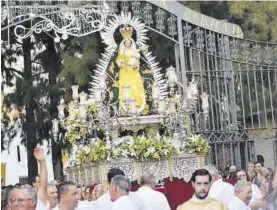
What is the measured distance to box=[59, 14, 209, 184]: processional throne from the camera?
18422 millimetres

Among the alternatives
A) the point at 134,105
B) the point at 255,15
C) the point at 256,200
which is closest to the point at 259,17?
the point at 255,15

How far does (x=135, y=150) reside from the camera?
18000 mm

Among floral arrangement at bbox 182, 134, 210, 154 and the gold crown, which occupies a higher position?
the gold crown

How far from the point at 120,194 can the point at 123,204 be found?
0.52 feet

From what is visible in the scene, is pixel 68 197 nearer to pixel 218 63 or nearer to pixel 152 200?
pixel 152 200

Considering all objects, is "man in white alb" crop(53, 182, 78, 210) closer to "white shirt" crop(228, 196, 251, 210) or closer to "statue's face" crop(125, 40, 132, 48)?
"white shirt" crop(228, 196, 251, 210)

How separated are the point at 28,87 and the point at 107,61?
28.8 feet

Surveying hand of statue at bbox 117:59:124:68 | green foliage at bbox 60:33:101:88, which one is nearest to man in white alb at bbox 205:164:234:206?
hand of statue at bbox 117:59:124:68

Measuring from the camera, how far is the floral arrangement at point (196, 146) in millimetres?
18625

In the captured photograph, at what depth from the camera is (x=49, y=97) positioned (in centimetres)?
2827

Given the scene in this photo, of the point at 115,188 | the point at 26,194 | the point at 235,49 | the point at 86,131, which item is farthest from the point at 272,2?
the point at 26,194

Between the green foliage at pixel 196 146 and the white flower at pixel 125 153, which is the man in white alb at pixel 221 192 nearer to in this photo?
the white flower at pixel 125 153

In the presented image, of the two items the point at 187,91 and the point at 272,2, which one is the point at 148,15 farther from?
the point at 272,2

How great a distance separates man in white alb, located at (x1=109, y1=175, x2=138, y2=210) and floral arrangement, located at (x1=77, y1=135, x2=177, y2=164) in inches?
298
